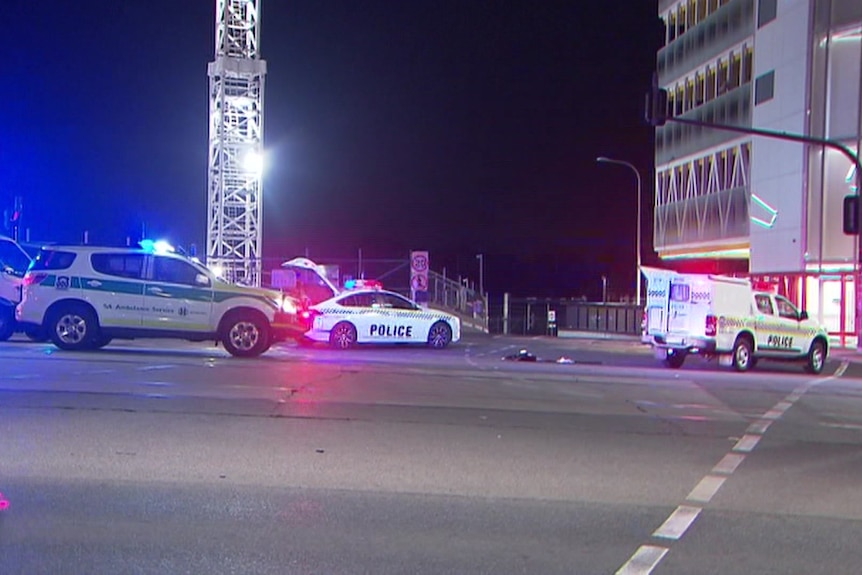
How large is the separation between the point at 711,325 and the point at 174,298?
11.5 meters

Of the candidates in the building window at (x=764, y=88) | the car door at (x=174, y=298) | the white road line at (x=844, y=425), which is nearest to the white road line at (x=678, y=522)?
the white road line at (x=844, y=425)

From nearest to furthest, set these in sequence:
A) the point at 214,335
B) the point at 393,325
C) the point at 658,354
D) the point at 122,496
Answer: the point at 122,496 → the point at 214,335 → the point at 658,354 → the point at 393,325

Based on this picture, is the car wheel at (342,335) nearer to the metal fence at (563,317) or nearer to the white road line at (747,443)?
the white road line at (747,443)

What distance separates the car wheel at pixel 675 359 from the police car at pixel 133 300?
30.2ft

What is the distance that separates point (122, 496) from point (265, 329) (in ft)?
34.2

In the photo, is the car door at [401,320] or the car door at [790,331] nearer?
the car door at [790,331]

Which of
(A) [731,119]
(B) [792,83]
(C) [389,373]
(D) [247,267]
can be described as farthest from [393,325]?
Result: (A) [731,119]

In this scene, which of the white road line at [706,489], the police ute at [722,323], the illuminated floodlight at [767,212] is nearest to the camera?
the white road line at [706,489]

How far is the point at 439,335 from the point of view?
75.8 ft

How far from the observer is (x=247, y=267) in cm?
3450

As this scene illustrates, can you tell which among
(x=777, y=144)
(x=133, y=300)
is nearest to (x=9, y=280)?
(x=133, y=300)

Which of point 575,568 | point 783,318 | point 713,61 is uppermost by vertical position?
point 713,61

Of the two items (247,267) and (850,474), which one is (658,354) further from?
(247,267)

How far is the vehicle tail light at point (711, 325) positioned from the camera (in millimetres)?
18953
